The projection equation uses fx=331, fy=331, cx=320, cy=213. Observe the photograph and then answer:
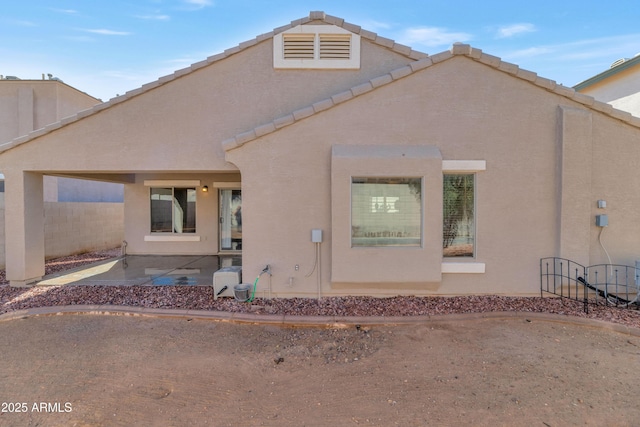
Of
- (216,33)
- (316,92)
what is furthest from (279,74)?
(216,33)

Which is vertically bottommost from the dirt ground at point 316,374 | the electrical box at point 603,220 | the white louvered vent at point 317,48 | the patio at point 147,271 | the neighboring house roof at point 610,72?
the dirt ground at point 316,374

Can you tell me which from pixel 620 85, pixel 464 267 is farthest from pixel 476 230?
pixel 620 85

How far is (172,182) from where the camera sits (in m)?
12.0

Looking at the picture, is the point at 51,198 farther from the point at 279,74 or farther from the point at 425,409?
the point at 425,409

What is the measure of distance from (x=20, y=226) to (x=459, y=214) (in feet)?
33.2

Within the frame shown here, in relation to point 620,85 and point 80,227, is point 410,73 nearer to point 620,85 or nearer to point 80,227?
point 620,85

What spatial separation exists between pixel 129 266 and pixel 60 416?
761 cm

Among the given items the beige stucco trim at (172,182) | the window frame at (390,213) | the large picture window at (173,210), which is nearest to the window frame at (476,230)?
the window frame at (390,213)

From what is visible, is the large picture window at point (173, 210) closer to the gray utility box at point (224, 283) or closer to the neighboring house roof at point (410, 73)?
the gray utility box at point (224, 283)

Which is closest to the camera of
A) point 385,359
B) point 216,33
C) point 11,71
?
point 385,359

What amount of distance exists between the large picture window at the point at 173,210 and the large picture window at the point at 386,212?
25.3 feet

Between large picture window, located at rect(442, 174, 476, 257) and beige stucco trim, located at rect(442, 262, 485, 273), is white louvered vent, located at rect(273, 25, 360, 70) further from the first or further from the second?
beige stucco trim, located at rect(442, 262, 485, 273)

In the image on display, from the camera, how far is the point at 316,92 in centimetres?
827

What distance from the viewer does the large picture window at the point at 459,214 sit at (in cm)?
695
